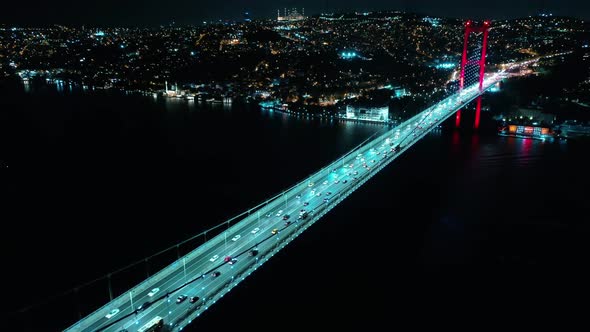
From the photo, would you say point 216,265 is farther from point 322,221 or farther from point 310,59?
point 310,59

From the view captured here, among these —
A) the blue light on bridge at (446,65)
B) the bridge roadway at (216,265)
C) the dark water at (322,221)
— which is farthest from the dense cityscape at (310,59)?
the bridge roadway at (216,265)

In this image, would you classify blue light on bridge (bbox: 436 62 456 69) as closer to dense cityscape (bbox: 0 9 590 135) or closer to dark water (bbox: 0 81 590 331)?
dense cityscape (bbox: 0 9 590 135)

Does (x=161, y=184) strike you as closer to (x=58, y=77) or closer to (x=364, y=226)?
(x=364, y=226)

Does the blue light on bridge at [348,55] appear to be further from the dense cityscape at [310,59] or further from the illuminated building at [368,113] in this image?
the illuminated building at [368,113]

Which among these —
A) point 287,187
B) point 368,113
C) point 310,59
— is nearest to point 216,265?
point 287,187

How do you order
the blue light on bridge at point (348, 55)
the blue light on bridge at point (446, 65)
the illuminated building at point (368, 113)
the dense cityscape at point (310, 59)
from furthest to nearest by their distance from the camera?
1. the blue light on bridge at point (348, 55)
2. the blue light on bridge at point (446, 65)
3. the dense cityscape at point (310, 59)
4. the illuminated building at point (368, 113)

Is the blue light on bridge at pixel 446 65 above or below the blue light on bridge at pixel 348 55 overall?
below

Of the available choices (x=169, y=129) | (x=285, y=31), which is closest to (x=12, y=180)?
(x=169, y=129)
